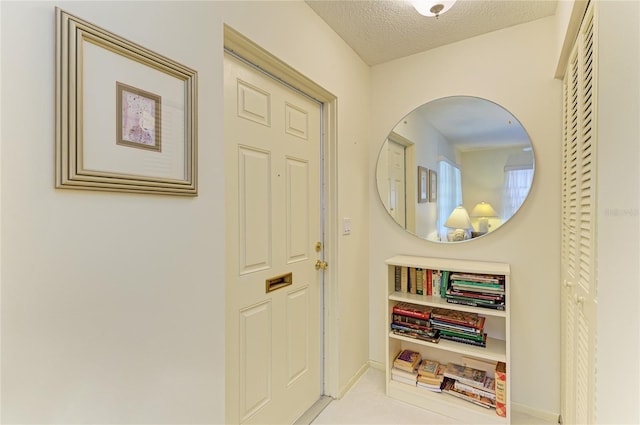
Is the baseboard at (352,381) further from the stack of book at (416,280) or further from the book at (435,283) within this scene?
the book at (435,283)

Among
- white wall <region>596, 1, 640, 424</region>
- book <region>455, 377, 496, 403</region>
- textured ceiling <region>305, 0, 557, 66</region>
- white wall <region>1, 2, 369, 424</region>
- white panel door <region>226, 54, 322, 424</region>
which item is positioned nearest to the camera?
white wall <region>1, 2, 369, 424</region>

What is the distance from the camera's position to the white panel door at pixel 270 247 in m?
1.40

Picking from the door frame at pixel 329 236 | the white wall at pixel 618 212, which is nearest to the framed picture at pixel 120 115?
the door frame at pixel 329 236

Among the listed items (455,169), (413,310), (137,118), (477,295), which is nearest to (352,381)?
(413,310)

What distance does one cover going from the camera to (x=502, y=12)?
1741mm

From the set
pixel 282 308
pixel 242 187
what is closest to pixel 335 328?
pixel 282 308

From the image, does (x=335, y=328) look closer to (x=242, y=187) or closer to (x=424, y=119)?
(x=242, y=187)

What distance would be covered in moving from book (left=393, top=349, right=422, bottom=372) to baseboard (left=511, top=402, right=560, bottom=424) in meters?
0.60

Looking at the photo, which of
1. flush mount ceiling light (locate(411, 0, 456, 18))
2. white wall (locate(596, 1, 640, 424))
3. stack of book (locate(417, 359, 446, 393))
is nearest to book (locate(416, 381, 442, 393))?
stack of book (locate(417, 359, 446, 393))

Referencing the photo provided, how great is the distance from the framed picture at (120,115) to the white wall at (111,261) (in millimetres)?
31

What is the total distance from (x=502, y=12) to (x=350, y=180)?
1.29 meters

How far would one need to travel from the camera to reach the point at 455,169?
208 centimetres

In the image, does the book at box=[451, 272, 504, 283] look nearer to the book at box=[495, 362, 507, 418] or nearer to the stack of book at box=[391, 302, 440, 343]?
the stack of book at box=[391, 302, 440, 343]

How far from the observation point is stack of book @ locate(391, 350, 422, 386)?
6.59 feet
